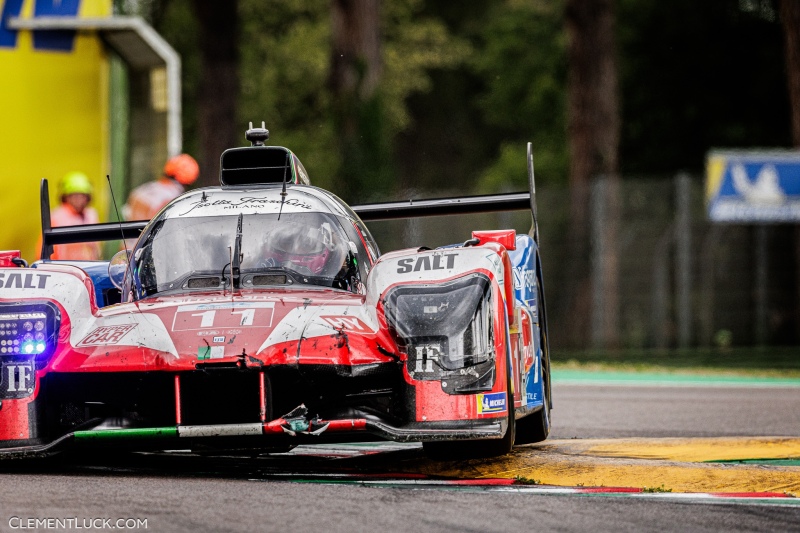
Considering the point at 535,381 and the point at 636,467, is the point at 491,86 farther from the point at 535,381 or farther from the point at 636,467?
the point at 636,467

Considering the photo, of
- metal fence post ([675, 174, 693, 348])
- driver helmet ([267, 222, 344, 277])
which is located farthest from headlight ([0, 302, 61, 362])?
metal fence post ([675, 174, 693, 348])

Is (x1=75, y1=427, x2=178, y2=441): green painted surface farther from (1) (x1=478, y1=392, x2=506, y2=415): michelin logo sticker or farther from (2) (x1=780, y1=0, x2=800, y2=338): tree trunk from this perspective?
(2) (x1=780, y1=0, x2=800, y2=338): tree trunk

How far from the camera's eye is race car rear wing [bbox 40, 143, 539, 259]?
30.3 ft

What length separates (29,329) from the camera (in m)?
7.20

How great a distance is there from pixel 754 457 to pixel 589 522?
2914mm

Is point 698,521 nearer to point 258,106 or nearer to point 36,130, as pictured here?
point 36,130

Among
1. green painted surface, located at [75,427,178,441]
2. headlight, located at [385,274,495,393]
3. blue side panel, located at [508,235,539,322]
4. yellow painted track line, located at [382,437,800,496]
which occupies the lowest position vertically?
yellow painted track line, located at [382,437,800,496]

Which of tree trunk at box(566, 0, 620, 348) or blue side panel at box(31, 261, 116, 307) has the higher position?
tree trunk at box(566, 0, 620, 348)

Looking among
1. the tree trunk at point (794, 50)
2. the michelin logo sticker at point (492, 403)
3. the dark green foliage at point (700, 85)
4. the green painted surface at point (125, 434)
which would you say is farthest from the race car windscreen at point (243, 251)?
the dark green foliage at point (700, 85)

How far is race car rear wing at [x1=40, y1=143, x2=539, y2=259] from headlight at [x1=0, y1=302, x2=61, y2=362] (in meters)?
1.91

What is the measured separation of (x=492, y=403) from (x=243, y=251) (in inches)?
67.5

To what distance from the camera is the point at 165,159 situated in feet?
59.6

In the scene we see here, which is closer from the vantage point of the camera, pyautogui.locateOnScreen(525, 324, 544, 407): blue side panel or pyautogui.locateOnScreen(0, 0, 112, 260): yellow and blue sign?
pyautogui.locateOnScreen(525, 324, 544, 407): blue side panel

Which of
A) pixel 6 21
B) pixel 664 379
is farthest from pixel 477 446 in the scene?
pixel 6 21
